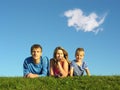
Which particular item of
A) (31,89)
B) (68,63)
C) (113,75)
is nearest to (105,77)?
(113,75)

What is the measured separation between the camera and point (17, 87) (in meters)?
20.4

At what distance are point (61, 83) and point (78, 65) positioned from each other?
10.3 ft

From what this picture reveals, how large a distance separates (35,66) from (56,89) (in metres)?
3.30

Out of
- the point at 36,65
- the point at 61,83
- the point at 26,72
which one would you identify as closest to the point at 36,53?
the point at 36,65

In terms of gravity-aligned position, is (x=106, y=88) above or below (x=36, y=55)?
below

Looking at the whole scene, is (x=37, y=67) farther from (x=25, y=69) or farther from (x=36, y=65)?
(x=25, y=69)

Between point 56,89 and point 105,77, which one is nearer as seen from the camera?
point 56,89

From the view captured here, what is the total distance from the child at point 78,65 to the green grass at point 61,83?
1753 mm

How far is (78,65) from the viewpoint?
2403 centimetres

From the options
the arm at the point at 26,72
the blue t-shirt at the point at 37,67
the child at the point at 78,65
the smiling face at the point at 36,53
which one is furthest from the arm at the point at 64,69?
the arm at the point at 26,72

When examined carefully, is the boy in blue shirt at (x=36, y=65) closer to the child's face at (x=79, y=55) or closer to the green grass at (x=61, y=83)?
the green grass at (x=61, y=83)

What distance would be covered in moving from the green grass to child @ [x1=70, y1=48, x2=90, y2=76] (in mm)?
1753

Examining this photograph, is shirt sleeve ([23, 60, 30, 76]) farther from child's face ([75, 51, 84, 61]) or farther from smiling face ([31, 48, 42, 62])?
child's face ([75, 51, 84, 61])

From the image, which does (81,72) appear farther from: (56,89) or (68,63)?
(56,89)
